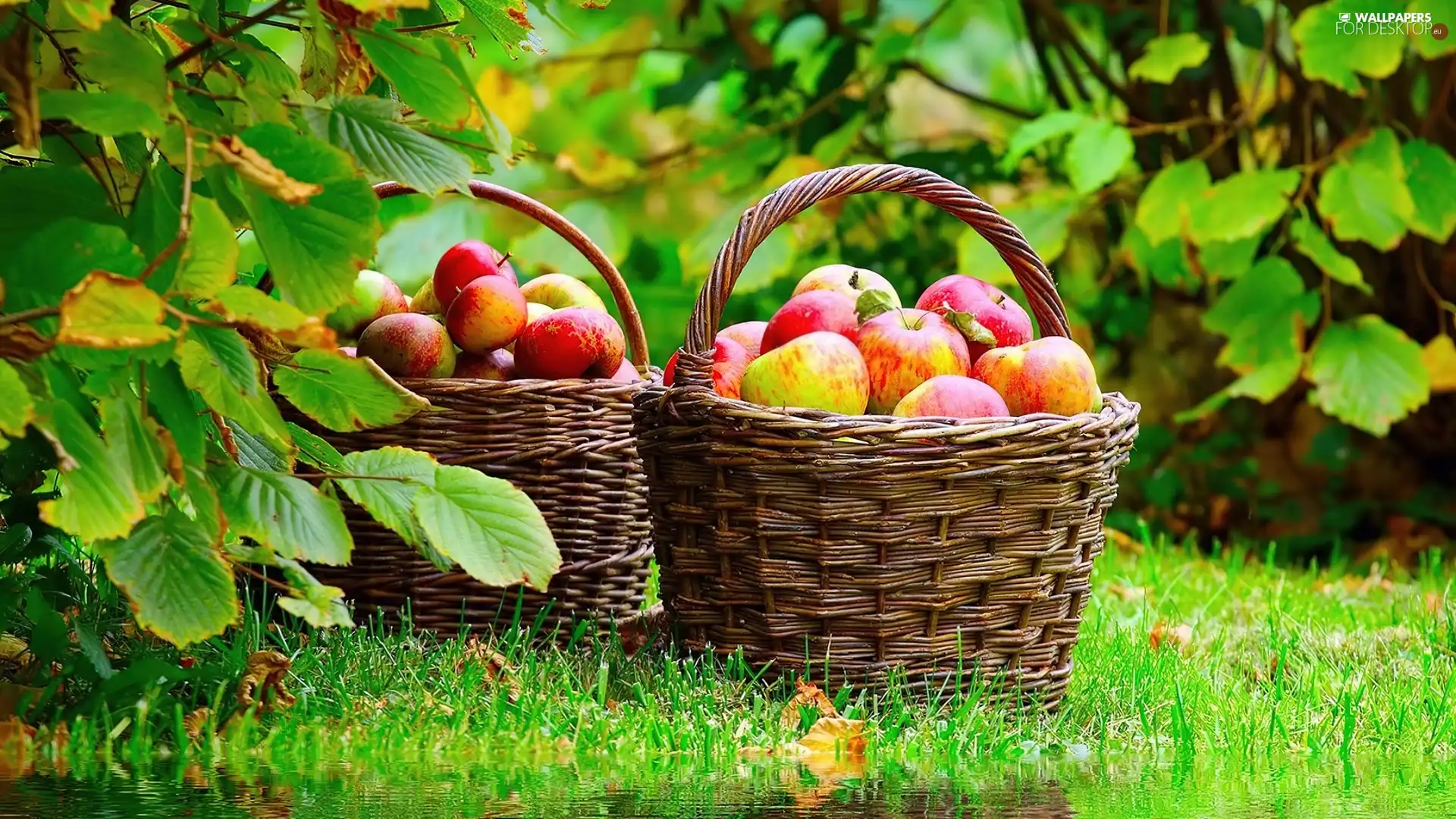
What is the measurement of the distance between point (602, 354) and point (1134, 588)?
4.27ft

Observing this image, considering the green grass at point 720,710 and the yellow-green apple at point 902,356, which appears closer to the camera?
the green grass at point 720,710

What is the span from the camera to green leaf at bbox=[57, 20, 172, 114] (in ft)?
3.75

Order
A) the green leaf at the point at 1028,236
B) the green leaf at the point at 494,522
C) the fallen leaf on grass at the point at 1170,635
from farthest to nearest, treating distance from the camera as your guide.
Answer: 1. the green leaf at the point at 1028,236
2. the fallen leaf on grass at the point at 1170,635
3. the green leaf at the point at 494,522

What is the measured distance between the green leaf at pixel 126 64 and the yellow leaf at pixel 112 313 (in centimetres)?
18

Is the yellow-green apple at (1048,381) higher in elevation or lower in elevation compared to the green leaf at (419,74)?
lower

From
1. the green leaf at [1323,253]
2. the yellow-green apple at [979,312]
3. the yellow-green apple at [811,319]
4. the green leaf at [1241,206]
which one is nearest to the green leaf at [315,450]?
the yellow-green apple at [811,319]

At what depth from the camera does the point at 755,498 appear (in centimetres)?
172

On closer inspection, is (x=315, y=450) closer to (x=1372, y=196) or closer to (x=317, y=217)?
(x=317, y=217)

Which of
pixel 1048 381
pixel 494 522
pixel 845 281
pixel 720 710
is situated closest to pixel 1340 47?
pixel 845 281

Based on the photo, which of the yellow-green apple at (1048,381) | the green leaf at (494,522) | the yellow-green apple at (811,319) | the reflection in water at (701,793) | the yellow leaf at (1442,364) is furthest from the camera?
the yellow leaf at (1442,364)

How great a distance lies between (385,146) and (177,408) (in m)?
0.30

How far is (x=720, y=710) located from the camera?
5.59 ft

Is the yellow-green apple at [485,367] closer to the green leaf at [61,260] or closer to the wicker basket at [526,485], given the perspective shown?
the wicker basket at [526,485]

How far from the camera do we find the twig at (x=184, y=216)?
3.58 ft
